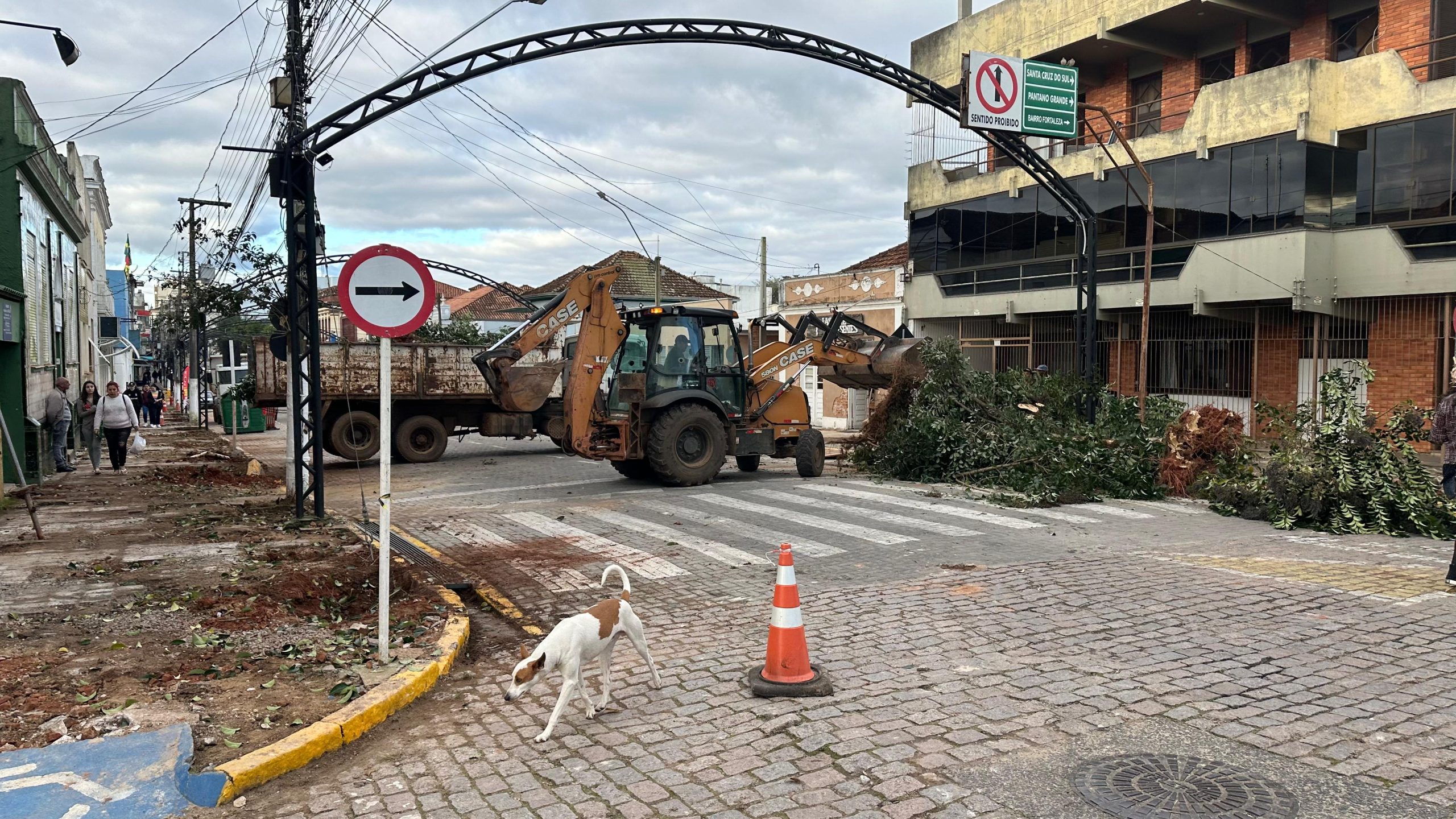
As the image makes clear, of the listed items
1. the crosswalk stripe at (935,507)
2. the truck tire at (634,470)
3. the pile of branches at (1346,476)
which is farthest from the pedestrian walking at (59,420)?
the pile of branches at (1346,476)

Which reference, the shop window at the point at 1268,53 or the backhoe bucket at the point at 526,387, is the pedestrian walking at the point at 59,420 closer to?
the backhoe bucket at the point at 526,387

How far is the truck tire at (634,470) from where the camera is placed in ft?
49.6

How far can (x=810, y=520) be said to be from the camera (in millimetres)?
11344

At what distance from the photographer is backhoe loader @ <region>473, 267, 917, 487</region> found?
1354cm

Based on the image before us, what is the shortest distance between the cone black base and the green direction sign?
12658 millimetres

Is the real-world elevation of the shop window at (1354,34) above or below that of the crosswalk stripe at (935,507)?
above

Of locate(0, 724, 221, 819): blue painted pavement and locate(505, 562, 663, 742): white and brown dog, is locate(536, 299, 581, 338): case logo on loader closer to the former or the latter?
locate(505, 562, 663, 742): white and brown dog

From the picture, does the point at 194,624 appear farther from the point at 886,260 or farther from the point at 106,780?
the point at 886,260

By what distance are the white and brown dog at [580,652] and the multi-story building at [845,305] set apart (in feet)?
76.5

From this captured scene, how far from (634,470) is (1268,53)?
1746 cm

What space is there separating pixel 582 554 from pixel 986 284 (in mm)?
19693

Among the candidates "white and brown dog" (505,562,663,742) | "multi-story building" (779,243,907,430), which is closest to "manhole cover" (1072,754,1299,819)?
"white and brown dog" (505,562,663,742)

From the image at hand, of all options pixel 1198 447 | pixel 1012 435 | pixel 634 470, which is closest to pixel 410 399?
pixel 634 470

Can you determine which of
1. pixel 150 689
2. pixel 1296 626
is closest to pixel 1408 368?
pixel 1296 626
